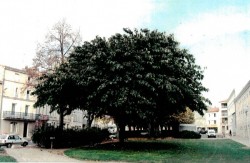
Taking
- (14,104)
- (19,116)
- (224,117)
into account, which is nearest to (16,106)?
(14,104)

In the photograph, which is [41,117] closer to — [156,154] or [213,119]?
[156,154]

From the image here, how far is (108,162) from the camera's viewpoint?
16.5 metres

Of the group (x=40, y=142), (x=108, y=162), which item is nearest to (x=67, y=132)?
(x=40, y=142)

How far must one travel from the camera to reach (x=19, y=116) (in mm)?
58250

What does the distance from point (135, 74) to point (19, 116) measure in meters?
41.2

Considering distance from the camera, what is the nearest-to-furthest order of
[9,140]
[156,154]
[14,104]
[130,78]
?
1. [156,154]
2. [130,78]
3. [9,140]
4. [14,104]

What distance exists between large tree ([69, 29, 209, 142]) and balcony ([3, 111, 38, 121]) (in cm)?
3467

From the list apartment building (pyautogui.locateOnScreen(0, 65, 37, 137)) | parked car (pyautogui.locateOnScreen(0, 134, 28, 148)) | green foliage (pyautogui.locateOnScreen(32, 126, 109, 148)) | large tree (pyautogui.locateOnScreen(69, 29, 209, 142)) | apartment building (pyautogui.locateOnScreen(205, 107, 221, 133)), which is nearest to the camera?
large tree (pyautogui.locateOnScreen(69, 29, 209, 142))

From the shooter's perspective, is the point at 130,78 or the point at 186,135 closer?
the point at 130,78

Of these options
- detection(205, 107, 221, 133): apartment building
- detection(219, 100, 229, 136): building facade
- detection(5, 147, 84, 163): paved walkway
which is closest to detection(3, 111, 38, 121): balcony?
detection(5, 147, 84, 163): paved walkway

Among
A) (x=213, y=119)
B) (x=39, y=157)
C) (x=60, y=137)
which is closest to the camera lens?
(x=39, y=157)

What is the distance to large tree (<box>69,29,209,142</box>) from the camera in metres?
21.8

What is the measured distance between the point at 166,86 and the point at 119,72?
3178mm

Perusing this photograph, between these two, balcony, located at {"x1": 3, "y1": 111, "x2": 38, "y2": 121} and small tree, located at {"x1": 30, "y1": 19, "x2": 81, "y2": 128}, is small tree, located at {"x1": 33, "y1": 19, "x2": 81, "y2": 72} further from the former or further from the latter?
balcony, located at {"x1": 3, "y1": 111, "x2": 38, "y2": 121}
